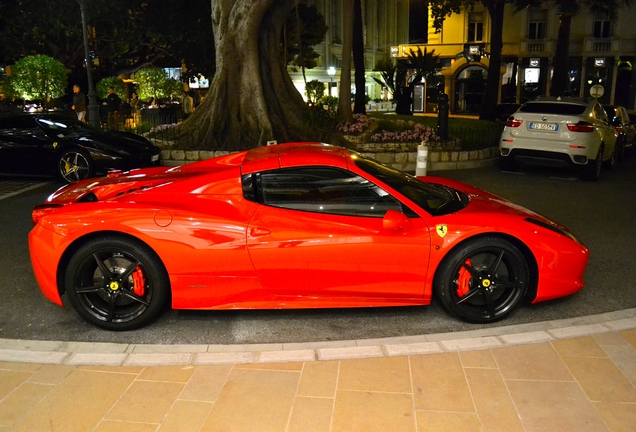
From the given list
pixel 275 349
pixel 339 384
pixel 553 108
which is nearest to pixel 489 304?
pixel 339 384

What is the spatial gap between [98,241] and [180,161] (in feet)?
31.3

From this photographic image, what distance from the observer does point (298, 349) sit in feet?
14.1

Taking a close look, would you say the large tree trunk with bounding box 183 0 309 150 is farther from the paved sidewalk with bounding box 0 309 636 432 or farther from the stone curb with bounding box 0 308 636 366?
the paved sidewalk with bounding box 0 309 636 432

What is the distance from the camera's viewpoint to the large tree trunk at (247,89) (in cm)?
1407

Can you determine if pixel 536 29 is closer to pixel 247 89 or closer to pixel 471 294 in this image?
pixel 247 89

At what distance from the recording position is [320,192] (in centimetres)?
471

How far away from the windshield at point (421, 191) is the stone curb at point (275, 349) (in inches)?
40.9

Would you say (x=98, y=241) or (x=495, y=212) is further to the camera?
(x=495, y=212)

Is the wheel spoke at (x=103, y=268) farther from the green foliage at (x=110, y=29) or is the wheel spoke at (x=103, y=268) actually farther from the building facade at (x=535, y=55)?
the building facade at (x=535, y=55)

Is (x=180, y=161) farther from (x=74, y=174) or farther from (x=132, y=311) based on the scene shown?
(x=132, y=311)

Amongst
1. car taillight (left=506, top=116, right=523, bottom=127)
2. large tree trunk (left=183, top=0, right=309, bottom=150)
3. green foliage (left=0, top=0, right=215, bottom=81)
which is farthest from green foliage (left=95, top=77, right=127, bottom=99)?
car taillight (left=506, top=116, right=523, bottom=127)

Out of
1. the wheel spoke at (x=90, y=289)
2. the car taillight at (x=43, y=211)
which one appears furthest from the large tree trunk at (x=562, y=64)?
the wheel spoke at (x=90, y=289)

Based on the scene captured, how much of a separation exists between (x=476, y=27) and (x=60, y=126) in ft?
123

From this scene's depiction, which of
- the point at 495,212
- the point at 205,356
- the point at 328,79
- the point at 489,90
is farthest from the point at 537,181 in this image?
the point at 328,79
